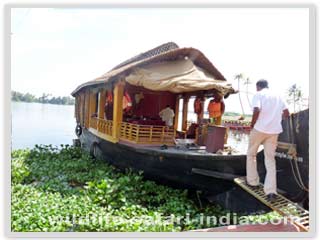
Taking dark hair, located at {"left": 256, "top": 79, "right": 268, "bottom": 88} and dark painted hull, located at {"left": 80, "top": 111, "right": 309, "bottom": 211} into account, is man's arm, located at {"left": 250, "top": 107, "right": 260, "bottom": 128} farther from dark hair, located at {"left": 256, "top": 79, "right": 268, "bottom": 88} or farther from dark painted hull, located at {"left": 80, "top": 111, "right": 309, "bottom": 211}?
dark painted hull, located at {"left": 80, "top": 111, "right": 309, "bottom": 211}

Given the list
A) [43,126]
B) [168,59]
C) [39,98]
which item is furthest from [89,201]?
[168,59]

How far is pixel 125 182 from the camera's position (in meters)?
4.13

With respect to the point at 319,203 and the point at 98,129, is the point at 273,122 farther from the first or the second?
the point at 98,129

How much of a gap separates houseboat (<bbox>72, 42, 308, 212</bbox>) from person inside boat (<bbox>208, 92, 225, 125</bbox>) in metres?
0.11

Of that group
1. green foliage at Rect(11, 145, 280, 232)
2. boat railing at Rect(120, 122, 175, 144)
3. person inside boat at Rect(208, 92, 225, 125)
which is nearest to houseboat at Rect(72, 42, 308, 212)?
boat railing at Rect(120, 122, 175, 144)

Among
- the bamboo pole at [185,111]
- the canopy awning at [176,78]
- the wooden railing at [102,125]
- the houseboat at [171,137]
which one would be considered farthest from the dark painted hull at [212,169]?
the bamboo pole at [185,111]

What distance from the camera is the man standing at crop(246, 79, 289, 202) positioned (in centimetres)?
319

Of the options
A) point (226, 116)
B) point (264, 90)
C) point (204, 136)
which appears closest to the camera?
point (264, 90)

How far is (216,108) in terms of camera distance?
4887mm

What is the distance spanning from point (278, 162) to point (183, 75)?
183 cm

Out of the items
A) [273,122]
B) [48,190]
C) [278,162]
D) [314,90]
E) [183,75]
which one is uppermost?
[183,75]
